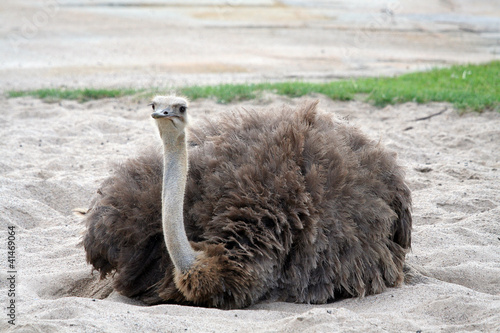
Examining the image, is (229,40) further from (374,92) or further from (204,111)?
(204,111)

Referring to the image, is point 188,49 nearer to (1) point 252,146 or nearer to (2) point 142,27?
(2) point 142,27

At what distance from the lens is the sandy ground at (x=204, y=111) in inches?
142

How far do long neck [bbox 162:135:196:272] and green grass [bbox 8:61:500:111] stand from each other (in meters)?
5.17

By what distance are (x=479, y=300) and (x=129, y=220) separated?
2.11 metres

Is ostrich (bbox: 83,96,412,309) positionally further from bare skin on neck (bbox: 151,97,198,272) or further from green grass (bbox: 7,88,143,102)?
green grass (bbox: 7,88,143,102)

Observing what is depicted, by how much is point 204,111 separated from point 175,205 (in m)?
4.82

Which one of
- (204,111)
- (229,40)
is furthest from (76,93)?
(229,40)

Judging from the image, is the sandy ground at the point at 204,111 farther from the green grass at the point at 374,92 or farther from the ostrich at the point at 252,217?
the green grass at the point at 374,92

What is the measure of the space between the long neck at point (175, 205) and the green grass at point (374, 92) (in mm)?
5166

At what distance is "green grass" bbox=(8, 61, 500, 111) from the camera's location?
345 inches

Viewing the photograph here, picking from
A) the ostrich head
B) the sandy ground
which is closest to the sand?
the sandy ground

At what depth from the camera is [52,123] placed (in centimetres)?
789

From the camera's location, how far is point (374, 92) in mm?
9234

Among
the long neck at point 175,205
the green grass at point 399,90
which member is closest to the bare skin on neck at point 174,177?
the long neck at point 175,205
